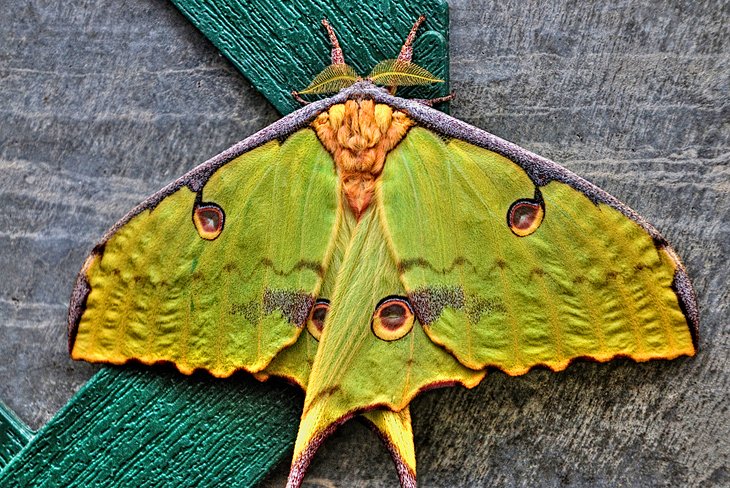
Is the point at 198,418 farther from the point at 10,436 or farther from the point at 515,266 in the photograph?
the point at 515,266

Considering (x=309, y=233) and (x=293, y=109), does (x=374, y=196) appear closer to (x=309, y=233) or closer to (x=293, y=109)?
(x=309, y=233)

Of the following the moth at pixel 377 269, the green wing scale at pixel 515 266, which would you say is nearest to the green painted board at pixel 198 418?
the moth at pixel 377 269

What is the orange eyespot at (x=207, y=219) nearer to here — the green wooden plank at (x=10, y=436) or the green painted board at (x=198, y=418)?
the green painted board at (x=198, y=418)

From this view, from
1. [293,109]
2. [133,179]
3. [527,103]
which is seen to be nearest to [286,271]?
[293,109]

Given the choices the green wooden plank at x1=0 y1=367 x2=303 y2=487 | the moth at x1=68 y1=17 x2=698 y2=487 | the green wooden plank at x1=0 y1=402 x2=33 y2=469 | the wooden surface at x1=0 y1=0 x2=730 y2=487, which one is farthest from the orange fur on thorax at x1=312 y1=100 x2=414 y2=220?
the green wooden plank at x1=0 y1=402 x2=33 y2=469

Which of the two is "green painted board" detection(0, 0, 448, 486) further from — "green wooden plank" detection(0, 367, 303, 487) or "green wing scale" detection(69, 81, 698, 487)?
"green wing scale" detection(69, 81, 698, 487)

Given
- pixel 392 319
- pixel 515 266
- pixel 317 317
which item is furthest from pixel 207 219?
pixel 515 266
